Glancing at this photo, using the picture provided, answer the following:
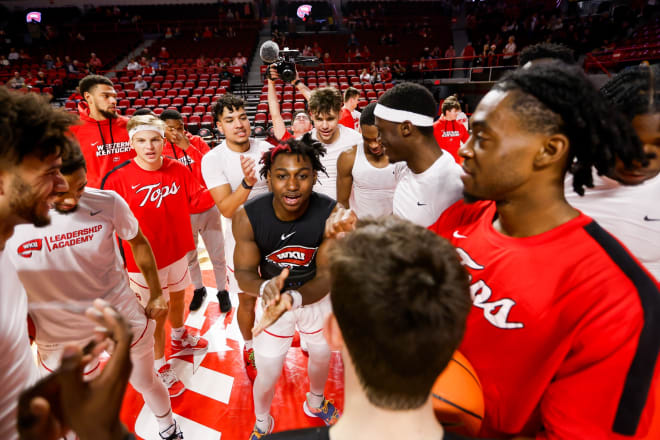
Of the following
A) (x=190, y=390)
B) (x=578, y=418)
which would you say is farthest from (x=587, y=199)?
(x=190, y=390)

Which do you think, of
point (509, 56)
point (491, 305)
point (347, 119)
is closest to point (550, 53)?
point (491, 305)

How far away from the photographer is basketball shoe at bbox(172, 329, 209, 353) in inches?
128

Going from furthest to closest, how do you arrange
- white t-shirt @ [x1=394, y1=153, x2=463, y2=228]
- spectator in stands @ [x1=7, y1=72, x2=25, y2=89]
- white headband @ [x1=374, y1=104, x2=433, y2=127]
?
spectator in stands @ [x1=7, y1=72, x2=25, y2=89] → white headband @ [x1=374, y1=104, x2=433, y2=127] → white t-shirt @ [x1=394, y1=153, x2=463, y2=228]

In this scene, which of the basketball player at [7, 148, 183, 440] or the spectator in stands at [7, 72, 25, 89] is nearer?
the basketball player at [7, 148, 183, 440]

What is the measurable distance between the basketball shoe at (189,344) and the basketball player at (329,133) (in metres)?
1.92

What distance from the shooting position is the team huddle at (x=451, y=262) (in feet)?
2.67

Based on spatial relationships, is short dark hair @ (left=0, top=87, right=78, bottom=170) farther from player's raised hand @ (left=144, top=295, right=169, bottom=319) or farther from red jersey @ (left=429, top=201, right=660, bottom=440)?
red jersey @ (left=429, top=201, right=660, bottom=440)

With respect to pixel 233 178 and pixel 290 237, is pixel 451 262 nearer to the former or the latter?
pixel 290 237

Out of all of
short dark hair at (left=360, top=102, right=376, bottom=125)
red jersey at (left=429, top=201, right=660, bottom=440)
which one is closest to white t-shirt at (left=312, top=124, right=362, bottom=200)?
short dark hair at (left=360, top=102, right=376, bottom=125)

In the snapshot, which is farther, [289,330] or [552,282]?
[289,330]

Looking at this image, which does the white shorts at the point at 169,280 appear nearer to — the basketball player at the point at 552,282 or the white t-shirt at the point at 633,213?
the basketball player at the point at 552,282

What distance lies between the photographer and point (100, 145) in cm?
359

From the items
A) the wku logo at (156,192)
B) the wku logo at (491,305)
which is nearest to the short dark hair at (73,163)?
the wku logo at (156,192)

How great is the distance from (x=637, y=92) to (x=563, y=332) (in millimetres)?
1245
